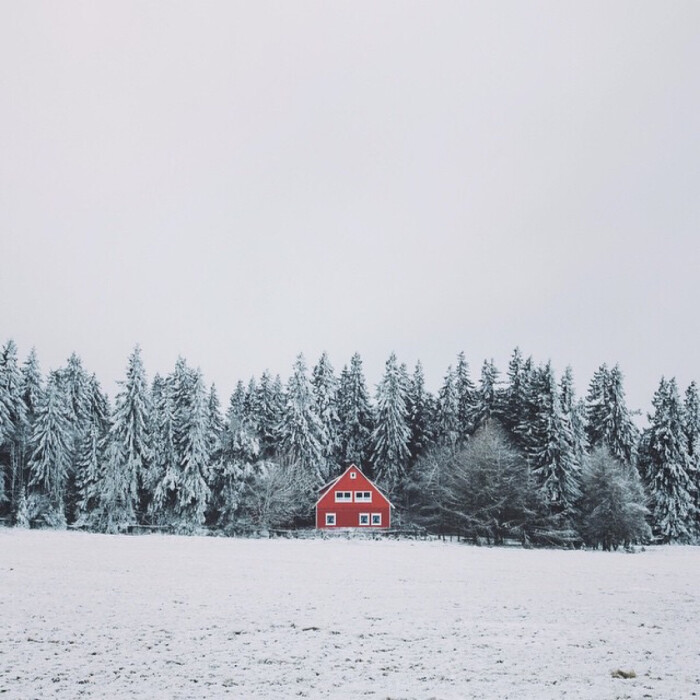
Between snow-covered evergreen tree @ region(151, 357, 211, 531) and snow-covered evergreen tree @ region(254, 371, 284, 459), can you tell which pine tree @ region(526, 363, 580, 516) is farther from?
snow-covered evergreen tree @ region(151, 357, 211, 531)

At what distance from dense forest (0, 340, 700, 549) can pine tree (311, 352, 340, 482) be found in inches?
12.8

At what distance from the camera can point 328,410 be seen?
7469 cm

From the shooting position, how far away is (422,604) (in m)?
17.7

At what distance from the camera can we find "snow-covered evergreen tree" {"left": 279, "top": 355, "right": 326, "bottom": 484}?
68.9m

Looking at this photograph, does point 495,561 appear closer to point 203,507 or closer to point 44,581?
point 44,581

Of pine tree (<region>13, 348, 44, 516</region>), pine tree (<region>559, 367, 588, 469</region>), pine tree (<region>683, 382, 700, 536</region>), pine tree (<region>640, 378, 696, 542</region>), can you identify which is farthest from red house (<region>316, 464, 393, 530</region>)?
pine tree (<region>683, 382, 700, 536</region>)

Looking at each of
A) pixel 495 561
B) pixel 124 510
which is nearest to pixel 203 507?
pixel 124 510

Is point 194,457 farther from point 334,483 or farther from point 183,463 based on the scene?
point 334,483

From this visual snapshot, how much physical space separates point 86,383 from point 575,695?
238ft

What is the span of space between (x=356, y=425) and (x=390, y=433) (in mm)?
7034

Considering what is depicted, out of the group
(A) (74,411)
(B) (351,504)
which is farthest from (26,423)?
(B) (351,504)

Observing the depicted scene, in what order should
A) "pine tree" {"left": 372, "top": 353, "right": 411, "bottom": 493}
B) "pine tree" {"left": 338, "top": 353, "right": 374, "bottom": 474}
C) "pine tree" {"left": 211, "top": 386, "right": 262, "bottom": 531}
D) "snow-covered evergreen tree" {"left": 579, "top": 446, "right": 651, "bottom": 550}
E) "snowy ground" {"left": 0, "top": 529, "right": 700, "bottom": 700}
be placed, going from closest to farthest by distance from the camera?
"snowy ground" {"left": 0, "top": 529, "right": 700, "bottom": 700} < "snow-covered evergreen tree" {"left": 579, "top": 446, "right": 651, "bottom": 550} < "pine tree" {"left": 211, "top": 386, "right": 262, "bottom": 531} < "pine tree" {"left": 372, "top": 353, "right": 411, "bottom": 493} < "pine tree" {"left": 338, "top": 353, "right": 374, "bottom": 474}

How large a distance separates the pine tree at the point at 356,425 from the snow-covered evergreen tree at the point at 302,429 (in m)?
6.11

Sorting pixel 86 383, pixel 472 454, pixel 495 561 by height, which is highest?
pixel 86 383
